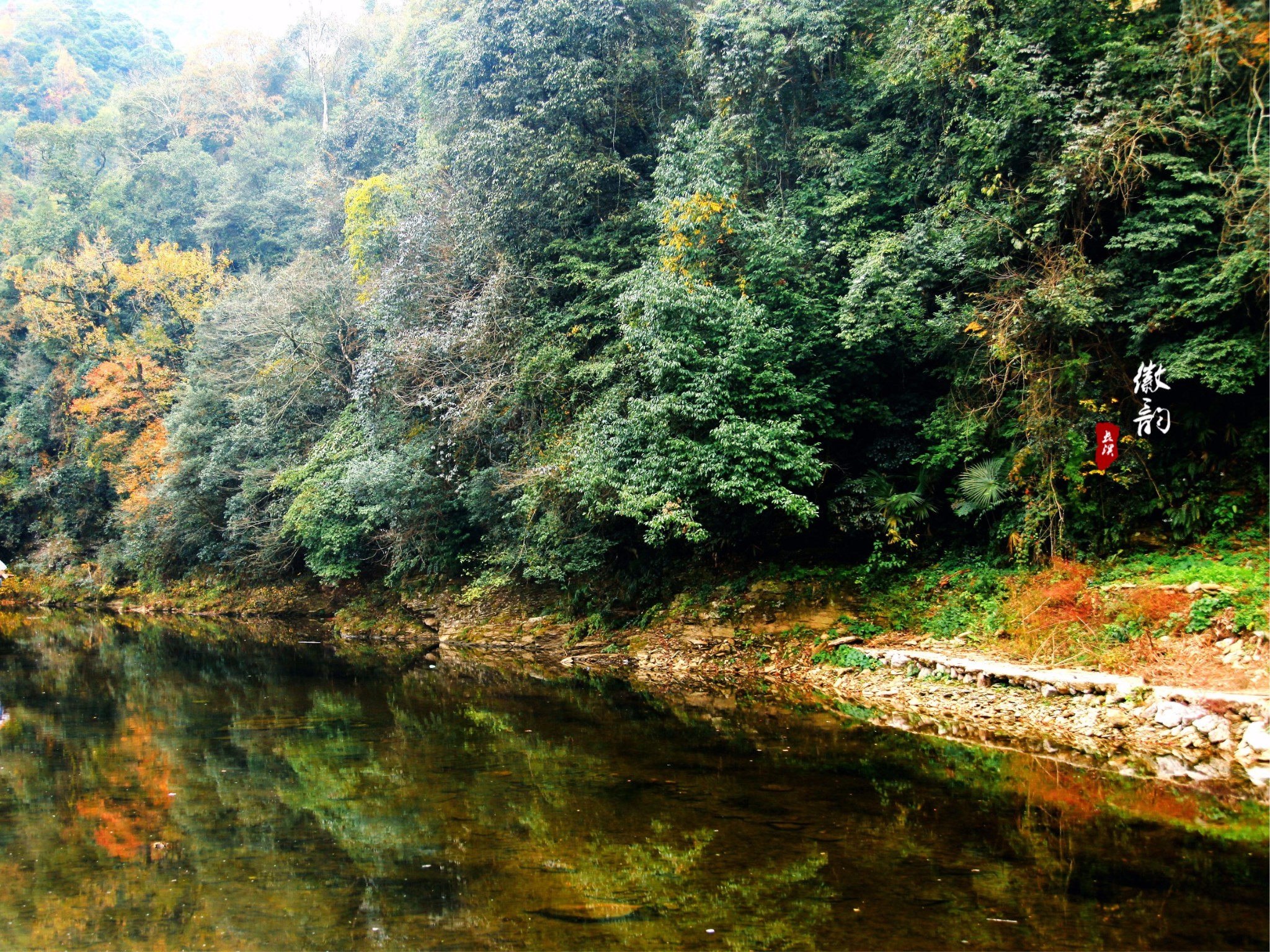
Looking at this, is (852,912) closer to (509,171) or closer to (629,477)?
(629,477)

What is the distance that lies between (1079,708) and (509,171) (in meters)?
14.6

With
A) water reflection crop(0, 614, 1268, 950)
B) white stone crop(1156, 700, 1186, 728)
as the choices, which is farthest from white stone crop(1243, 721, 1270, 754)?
water reflection crop(0, 614, 1268, 950)

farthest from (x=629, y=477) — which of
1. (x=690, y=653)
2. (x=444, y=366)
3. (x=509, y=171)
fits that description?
(x=509, y=171)

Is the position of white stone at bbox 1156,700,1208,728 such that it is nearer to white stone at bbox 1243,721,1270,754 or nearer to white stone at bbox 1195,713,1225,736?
white stone at bbox 1195,713,1225,736

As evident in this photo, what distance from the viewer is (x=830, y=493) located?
48.8ft

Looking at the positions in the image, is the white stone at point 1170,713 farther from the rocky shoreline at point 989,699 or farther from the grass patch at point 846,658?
the grass patch at point 846,658

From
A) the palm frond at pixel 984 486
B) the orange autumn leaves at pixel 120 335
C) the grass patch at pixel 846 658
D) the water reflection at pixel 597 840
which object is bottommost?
the grass patch at pixel 846 658

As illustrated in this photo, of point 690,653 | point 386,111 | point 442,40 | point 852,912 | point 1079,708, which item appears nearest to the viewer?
point 852,912

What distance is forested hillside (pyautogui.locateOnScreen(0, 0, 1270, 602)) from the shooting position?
10.8 metres

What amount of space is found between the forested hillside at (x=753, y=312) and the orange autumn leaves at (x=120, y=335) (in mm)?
1337

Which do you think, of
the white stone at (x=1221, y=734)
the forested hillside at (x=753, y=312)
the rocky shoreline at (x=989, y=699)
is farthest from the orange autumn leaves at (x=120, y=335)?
the white stone at (x=1221, y=734)

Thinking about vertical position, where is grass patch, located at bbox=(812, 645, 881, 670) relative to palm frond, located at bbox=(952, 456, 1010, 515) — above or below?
below

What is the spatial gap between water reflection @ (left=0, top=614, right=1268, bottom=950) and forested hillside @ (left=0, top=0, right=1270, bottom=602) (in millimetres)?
4633

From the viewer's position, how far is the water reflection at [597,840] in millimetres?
5121
